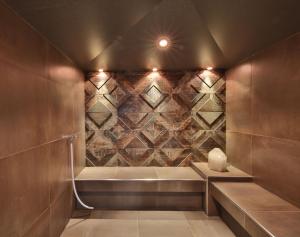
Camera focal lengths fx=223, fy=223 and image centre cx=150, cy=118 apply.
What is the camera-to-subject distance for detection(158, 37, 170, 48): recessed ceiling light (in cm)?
218

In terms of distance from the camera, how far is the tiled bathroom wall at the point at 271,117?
171 cm

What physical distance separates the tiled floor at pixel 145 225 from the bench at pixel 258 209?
0.32 m

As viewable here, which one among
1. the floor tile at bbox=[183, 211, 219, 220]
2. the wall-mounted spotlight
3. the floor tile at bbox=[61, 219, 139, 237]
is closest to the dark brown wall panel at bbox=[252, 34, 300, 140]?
the wall-mounted spotlight

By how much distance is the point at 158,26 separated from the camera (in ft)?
6.44

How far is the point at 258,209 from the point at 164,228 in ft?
3.04

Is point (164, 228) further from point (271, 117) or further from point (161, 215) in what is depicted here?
point (271, 117)

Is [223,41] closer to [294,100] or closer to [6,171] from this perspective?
[294,100]

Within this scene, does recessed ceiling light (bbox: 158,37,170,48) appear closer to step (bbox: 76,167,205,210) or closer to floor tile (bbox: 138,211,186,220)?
step (bbox: 76,167,205,210)

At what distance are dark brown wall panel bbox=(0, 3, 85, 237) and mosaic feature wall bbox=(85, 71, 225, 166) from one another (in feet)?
2.51

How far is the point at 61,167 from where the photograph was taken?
2062 millimetres

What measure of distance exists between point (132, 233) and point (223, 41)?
2008 millimetres

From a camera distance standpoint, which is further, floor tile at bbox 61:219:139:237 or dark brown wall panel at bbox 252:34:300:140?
floor tile at bbox 61:219:139:237

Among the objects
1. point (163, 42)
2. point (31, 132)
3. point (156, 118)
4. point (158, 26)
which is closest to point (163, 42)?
point (163, 42)

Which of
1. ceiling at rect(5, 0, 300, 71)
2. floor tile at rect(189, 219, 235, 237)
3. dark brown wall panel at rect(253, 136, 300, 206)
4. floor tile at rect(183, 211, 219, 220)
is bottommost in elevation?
floor tile at rect(189, 219, 235, 237)
